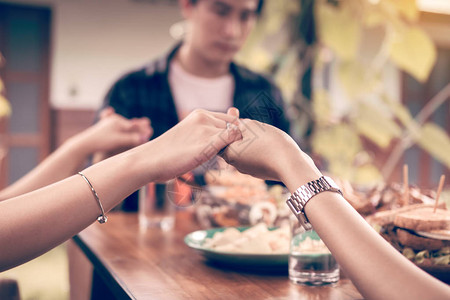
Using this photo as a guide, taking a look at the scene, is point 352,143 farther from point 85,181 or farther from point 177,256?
point 85,181

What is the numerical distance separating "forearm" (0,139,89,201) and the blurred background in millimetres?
301

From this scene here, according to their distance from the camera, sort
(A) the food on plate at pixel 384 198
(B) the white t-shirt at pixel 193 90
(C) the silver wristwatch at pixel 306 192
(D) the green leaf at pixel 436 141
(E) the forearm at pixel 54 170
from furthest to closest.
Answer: (B) the white t-shirt at pixel 193 90, (D) the green leaf at pixel 436 141, (E) the forearm at pixel 54 170, (A) the food on plate at pixel 384 198, (C) the silver wristwatch at pixel 306 192

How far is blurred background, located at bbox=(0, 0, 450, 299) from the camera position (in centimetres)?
219

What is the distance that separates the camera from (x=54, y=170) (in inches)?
49.0

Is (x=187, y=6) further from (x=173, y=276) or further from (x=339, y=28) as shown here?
(x=173, y=276)

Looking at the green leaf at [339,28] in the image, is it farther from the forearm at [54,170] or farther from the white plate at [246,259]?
the white plate at [246,259]

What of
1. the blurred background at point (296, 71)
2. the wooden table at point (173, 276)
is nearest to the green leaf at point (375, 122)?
the blurred background at point (296, 71)

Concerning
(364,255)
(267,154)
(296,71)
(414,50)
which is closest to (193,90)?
(296,71)

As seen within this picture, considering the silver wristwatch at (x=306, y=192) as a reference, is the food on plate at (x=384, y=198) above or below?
below

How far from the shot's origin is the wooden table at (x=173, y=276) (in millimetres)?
709

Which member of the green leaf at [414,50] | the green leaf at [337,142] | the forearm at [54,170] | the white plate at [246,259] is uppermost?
the green leaf at [414,50]

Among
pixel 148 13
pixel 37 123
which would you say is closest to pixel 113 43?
pixel 148 13

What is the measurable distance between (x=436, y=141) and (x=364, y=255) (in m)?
1.68

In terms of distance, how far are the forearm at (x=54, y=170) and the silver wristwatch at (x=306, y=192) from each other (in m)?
0.74
